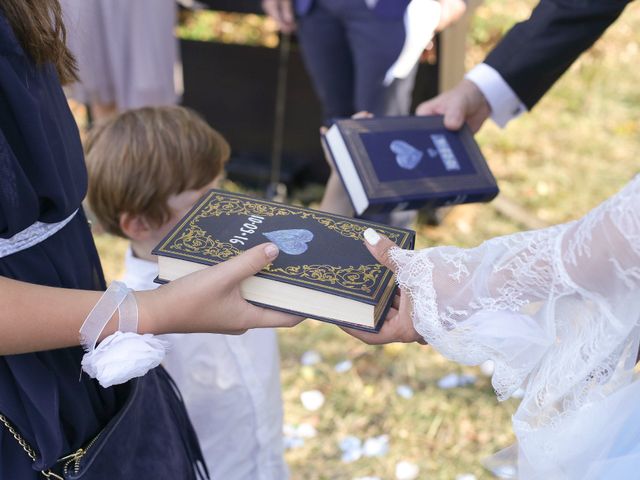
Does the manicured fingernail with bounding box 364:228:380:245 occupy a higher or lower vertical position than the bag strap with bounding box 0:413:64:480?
higher

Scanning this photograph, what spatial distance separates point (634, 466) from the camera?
3.06 ft

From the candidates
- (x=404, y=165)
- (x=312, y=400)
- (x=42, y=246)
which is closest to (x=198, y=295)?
(x=42, y=246)

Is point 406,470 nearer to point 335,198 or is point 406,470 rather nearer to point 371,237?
point 335,198

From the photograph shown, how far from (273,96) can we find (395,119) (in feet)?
6.87

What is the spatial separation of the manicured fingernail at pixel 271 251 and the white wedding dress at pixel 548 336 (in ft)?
0.54

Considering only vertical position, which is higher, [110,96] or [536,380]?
[536,380]

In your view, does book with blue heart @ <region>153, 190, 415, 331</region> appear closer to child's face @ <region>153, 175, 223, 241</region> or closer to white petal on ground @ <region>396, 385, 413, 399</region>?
child's face @ <region>153, 175, 223, 241</region>

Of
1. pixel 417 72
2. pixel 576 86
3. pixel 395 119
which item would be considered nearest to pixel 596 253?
pixel 395 119

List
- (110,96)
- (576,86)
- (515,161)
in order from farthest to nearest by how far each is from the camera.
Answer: (576,86) < (515,161) < (110,96)

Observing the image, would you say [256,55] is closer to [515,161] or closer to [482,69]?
[515,161]

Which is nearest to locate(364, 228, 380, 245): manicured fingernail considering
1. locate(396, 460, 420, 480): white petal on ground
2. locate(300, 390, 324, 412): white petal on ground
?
locate(396, 460, 420, 480): white petal on ground

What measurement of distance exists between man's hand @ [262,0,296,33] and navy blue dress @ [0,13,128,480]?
1.93m

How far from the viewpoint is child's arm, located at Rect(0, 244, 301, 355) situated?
90cm

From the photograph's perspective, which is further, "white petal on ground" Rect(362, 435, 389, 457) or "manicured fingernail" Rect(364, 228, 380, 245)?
"white petal on ground" Rect(362, 435, 389, 457)
